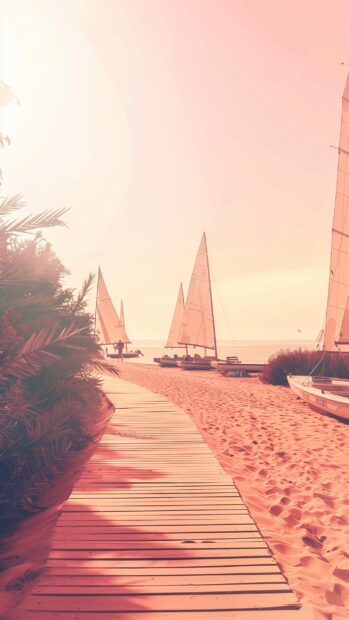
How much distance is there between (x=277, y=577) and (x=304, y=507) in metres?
2.41

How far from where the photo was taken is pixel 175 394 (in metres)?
16.8

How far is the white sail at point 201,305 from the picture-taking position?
115ft

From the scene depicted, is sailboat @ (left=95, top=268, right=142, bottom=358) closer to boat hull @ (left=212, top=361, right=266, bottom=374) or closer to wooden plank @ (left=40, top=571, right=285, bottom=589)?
boat hull @ (left=212, top=361, right=266, bottom=374)

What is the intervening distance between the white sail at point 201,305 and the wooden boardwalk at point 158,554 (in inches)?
1160

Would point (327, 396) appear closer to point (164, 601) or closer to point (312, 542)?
point (312, 542)

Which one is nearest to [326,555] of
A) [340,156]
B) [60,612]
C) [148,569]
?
[148,569]

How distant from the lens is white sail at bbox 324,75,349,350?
13.9 metres

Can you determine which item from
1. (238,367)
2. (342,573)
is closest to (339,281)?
(342,573)

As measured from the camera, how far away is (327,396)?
11406 mm

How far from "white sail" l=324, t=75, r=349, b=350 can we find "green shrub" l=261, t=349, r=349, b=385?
5.19 m

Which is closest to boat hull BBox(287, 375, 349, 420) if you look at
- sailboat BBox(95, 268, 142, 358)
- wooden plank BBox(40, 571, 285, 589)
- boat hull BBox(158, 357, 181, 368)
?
wooden plank BBox(40, 571, 285, 589)

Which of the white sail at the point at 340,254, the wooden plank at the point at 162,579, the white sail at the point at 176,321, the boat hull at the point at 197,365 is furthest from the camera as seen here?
the white sail at the point at 176,321

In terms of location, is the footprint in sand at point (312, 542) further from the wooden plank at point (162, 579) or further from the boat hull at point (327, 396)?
the boat hull at point (327, 396)

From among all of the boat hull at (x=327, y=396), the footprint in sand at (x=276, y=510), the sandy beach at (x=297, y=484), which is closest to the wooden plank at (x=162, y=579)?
the sandy beach at (x=297, y=484)
